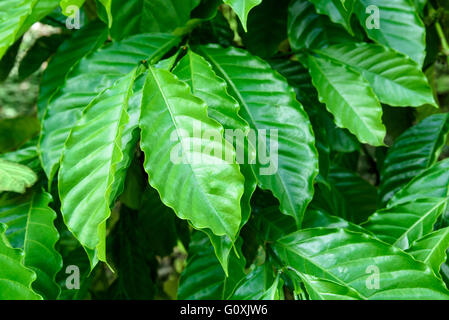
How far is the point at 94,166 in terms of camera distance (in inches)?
26.0

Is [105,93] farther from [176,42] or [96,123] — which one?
[176,42]

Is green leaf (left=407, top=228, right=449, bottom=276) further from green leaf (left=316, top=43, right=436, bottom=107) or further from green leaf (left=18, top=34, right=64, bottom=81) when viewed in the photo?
green leaf (left=18, top=34, right=64, bottom=81)

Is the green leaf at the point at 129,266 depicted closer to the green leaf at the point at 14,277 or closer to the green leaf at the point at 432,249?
the green leaf at the point at 14,277

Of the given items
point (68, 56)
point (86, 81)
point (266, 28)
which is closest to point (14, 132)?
point (68, 56)

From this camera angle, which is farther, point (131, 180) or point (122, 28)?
point (131, 180)

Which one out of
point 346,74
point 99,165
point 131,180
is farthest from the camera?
point 131,180

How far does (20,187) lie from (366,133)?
562mm

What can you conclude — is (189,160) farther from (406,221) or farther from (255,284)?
(406,221)

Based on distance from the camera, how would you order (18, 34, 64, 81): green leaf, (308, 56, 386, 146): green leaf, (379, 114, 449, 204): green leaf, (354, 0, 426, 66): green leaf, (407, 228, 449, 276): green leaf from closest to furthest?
(407, 228, 449, 276): green leaf < (308, 56, 386, 146): green leaf < (354, 0, 426, 66): green leaf < (379, 114, 449, 204): green leaf < (18, 34, 64, 81): green leaf

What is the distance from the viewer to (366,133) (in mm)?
844

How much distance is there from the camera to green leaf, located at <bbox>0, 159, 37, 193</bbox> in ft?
2.61

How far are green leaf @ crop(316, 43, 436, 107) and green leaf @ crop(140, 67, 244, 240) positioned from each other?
0.38m

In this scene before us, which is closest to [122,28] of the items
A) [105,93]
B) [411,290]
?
[105,93]

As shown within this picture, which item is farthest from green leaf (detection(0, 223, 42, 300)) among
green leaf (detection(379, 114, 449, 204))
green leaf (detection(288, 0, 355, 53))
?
green leaf (detection(379, 114, 449, 204))
